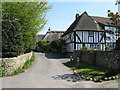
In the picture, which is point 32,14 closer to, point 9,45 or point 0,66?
point 9,45

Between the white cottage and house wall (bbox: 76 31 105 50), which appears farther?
house wall (bbox: 76 31 105 50)

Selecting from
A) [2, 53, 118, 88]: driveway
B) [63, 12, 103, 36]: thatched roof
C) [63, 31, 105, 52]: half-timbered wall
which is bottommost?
[2, 53, 118, 88]: driveway

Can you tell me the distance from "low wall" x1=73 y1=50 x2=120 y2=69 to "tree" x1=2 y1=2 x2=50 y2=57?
6724 millimetres

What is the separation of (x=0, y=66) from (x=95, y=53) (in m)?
9.59

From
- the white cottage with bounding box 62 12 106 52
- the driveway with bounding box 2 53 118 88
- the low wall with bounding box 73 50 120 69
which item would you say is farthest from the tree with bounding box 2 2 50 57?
the white cottage with bounding box 62 12 106 52

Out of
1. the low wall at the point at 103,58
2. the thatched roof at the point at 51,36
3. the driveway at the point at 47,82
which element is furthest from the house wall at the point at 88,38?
the thatched roof at the point at 51,36

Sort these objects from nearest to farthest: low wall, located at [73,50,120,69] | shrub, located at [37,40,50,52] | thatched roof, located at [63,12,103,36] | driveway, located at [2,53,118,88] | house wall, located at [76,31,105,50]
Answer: driveway, located at [2,53,118,88]
low wall, located at [73,50,120,69]
house wall, located at [76,31,105,50]
thatched roof, located at [63,12,103,36]
shrub, located at [37,40,50,52]

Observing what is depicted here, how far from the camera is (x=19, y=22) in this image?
14.1 metres

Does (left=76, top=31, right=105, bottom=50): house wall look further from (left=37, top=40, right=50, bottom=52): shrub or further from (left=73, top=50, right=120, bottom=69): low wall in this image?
(left=37, top=40, right=50, bottom=52): shrub

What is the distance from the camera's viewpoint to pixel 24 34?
1484cm

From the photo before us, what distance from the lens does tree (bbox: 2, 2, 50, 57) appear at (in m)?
11.5

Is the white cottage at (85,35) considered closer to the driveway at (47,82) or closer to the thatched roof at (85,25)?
the thatched roof at (85,25)

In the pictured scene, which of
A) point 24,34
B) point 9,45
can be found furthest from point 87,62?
point 9,45

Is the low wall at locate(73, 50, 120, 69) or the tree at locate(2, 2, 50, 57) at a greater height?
the tree at locate(2, 2, 50, 57)
